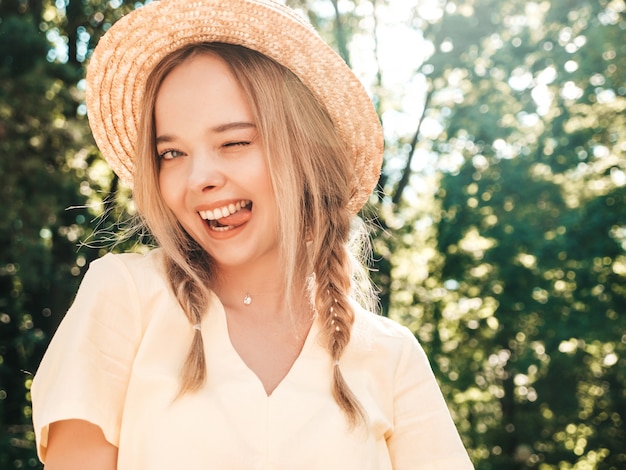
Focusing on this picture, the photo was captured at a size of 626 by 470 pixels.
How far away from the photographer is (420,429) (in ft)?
6.57

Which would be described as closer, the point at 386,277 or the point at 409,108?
the point at 386,277

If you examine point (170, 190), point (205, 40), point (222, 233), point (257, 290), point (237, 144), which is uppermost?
point (205, 40)

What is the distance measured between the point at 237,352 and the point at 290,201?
0.40 meters

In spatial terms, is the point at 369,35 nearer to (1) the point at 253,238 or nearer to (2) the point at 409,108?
(2) the point at 409,108

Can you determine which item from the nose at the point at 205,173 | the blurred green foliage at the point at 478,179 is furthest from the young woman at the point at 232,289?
the blurred green foliage at the point at 478,179

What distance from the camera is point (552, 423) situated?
45.9 feet

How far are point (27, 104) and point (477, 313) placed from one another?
8.16m

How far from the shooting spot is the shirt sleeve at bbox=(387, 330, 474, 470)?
6.53ft

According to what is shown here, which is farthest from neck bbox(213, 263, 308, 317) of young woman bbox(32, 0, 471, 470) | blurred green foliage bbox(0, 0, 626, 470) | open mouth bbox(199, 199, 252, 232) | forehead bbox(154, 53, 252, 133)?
blurred green foliage bbox(0, 0, 626, 470)

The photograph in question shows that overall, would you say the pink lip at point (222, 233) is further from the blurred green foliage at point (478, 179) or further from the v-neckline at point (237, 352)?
the blurred green foliage at point (478, 179)

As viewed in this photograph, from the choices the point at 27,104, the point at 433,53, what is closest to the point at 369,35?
the point at 433,53

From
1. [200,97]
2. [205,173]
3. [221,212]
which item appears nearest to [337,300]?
[221,212]

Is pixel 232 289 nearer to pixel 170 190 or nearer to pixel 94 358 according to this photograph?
pixel 170 190

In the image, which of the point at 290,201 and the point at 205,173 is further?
the point at 290,201
